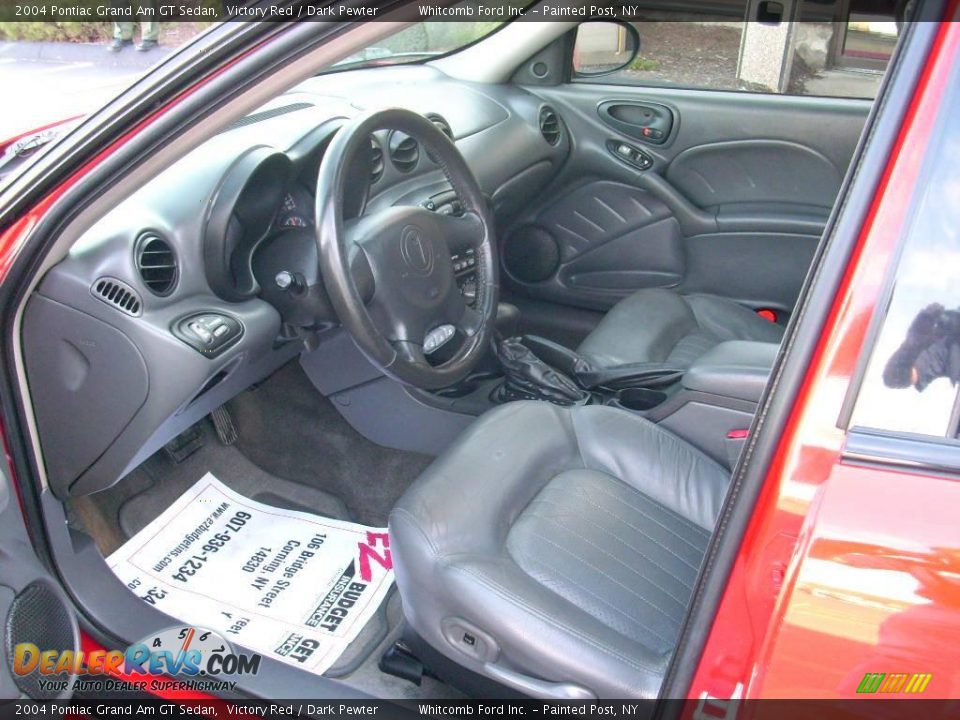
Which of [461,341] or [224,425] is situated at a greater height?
[461,341]

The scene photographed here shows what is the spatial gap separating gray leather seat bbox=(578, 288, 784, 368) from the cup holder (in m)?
0.11

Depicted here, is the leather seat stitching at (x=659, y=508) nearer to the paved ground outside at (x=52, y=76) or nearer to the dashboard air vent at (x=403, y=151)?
the dashboard air vent at (x=403, y=151)

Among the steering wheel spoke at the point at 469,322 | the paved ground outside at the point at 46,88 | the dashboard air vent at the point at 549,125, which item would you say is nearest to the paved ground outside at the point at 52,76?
the paved ground outside at the point at 46,88

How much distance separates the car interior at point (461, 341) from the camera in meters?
1.46

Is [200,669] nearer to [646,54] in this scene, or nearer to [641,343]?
[641,343]

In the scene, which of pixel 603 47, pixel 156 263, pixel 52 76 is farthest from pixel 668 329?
pixel 52 76

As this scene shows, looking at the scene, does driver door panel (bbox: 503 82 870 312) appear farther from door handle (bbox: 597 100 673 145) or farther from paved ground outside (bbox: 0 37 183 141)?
paved ground outside (bbox: 0 37 183 141)

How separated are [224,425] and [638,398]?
111 centimetres

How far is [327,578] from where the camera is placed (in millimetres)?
2066

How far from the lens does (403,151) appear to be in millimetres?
2350

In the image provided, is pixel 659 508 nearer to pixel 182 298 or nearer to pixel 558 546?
pixel 558 546

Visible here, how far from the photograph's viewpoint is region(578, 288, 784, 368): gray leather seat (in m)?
2.31

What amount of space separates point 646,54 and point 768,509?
2274mm

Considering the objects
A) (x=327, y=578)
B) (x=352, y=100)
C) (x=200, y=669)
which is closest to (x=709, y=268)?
(x=352, y=100)
